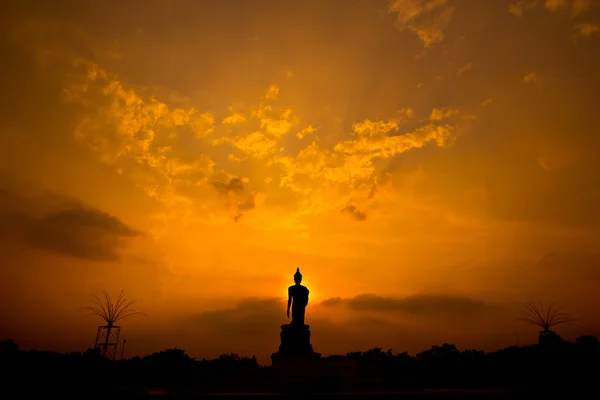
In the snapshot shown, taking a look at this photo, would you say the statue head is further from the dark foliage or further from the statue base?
the dark foliage

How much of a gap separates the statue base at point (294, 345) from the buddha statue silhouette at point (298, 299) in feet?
2.21

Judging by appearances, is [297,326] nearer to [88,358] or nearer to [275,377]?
[275,377]

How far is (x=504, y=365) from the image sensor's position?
28.3m

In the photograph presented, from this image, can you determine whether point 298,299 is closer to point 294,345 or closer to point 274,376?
point 294,345

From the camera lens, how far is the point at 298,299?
29.6 metres

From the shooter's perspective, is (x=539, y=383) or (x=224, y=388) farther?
(x=539, y=383)

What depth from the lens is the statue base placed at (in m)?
25.6

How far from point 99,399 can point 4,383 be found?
6.15 metres

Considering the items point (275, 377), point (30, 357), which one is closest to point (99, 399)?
point (275, 377)

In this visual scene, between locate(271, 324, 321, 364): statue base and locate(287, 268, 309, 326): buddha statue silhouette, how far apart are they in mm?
674

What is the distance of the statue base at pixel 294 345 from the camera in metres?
25.6

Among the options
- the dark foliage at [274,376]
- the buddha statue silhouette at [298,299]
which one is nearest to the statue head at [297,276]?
the buddha statue silhouette at [298,299]

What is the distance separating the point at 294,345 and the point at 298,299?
3676mm

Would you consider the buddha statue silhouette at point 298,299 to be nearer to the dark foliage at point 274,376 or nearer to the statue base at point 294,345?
the statue base at point 294,345
